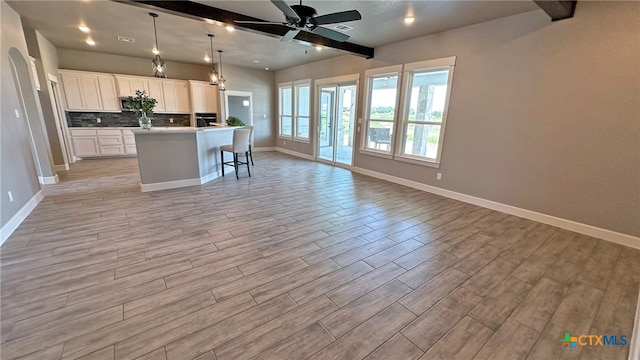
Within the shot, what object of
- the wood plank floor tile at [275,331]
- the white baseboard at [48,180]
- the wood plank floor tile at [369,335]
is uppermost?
the white baseboard at [48,180]

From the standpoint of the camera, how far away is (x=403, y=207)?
4.00 metres

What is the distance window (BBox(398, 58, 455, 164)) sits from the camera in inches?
176

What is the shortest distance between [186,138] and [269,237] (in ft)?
9.43

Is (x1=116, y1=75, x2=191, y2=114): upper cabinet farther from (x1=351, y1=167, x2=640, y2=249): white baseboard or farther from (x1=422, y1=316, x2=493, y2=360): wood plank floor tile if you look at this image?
(x1=422, y1=316, x2=493, y2=360): wood plank floor tile

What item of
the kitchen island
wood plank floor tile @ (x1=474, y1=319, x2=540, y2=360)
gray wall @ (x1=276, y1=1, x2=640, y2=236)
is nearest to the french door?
gray wall @ (x1=276, y1=1, x2=640, y2=236)

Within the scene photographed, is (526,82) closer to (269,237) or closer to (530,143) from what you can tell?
(530,143)

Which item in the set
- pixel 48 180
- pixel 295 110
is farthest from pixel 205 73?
pixel 48 180

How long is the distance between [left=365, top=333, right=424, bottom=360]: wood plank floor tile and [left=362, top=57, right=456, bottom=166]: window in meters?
3.70

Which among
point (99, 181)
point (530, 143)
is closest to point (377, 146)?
point (530, 143)

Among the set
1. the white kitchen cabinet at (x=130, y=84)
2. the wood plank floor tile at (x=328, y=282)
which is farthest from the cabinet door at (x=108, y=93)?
the wood plank floor tile at (x=328, y=282)

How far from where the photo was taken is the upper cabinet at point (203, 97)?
785 centimetres

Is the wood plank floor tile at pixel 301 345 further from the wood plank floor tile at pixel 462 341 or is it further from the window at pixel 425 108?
the window at pixel 425 108

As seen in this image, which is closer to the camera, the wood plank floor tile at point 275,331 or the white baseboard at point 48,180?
the wood plank floor tile at point 275,331

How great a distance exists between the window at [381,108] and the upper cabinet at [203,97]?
16.8 ft
